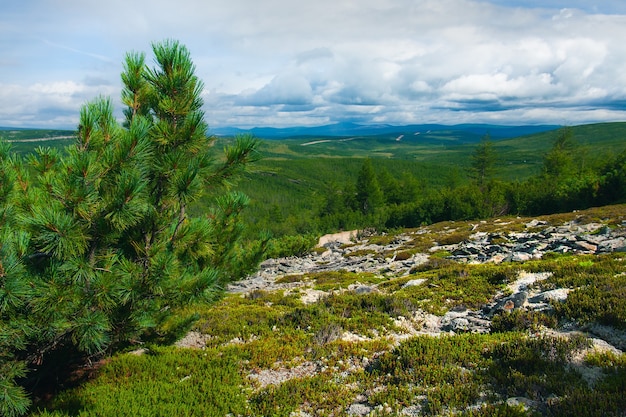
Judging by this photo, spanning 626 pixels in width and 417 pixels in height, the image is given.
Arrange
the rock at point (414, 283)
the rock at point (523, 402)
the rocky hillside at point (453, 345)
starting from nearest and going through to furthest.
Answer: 1. the rock at point (523, 402)
2. the rocky hillside at point (453, 345)
3. the rock at point (414, 283)

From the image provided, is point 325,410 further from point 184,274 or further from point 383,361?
point 184,274

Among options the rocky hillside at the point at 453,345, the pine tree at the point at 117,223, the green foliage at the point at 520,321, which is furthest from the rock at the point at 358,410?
the green foliage at the point at 520,321

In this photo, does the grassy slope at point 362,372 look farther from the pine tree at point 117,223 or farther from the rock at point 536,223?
the rock at point 536,223

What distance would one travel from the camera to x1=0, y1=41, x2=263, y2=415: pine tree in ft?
15.8

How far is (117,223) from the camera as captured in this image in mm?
5215

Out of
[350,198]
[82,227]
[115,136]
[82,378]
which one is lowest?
[350,198]

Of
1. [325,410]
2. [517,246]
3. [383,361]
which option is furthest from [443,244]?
[325,410]

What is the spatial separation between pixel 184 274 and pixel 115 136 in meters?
2.54

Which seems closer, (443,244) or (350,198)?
(443,244)

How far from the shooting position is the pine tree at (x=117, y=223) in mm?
4820

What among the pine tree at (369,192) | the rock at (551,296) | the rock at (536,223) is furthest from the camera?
the pine tree at (369,192)

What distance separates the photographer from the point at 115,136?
5617mm

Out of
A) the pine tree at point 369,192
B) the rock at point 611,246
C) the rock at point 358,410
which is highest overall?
the rock at point 358,410

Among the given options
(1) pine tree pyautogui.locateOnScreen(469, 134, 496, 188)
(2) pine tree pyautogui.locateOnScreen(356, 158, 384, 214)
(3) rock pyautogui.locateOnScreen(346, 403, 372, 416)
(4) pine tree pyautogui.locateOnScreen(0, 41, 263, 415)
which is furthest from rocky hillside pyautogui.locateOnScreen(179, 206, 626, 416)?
(1) pine tree pyautogui.locateOnScreen(469, 134, 496, 188)
